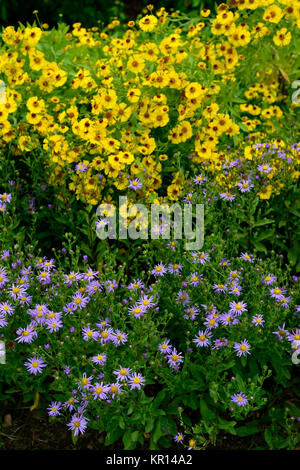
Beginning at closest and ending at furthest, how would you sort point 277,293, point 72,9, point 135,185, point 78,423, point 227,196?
point 78,423 → point 277,293 → point 227,196 → point 135,185 → point 72,9

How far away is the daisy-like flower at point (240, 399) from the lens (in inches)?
93.5

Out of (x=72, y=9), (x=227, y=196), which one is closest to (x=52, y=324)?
(x=227, y=196)

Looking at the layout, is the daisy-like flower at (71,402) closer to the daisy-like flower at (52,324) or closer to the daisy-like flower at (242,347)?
the daisy-like flower at (52,324)

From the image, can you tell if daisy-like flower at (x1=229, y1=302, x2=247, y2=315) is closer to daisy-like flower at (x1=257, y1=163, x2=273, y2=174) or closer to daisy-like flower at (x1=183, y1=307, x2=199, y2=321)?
daisy-like flower at (x1=183, y1=307, x2=199, y2=321)

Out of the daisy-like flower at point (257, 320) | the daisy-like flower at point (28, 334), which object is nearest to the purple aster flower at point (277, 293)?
the daisy-like flower at point (257, 320)

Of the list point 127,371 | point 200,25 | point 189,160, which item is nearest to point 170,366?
point 127,371

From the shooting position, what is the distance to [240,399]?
240 cm

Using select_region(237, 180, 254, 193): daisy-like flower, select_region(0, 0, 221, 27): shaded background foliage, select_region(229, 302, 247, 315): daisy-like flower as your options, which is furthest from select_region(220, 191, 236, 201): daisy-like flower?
select_region(0, 0, 221, 27): shaded background foliage

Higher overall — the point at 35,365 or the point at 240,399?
the point at 35,365

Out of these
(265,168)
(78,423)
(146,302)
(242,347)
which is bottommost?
(78,423)

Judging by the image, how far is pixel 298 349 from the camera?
8.21 feet

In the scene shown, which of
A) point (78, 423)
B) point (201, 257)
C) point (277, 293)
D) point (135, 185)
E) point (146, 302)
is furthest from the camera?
point (135, 185)

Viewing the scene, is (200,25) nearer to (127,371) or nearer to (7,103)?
(7,103)

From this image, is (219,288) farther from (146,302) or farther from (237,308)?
(146,302)
